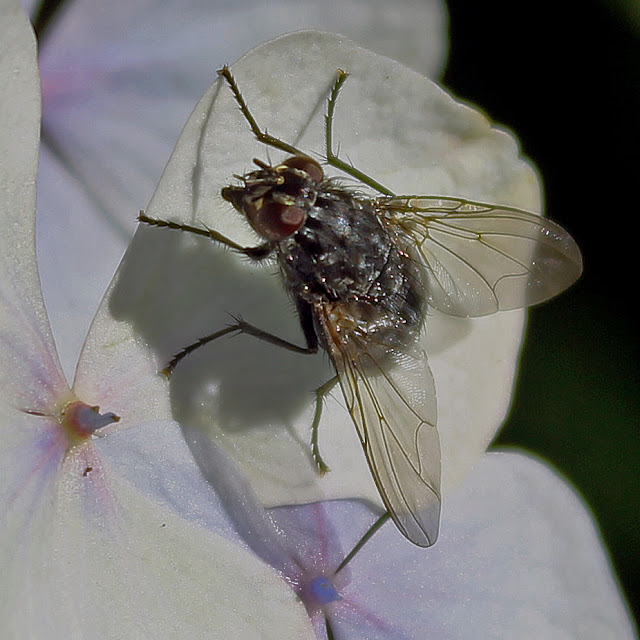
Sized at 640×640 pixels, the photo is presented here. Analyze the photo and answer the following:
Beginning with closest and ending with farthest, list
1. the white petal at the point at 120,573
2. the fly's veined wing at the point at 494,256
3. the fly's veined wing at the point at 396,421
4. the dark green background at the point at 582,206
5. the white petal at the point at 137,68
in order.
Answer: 1. the white petal at the point at 120,573
2. the fly's veined wing at the point at 396,421
3. the fly's veined wing at the point at 494,256
4. the white petal at the point at 137,68
5. the dark green background at the point at 582,206

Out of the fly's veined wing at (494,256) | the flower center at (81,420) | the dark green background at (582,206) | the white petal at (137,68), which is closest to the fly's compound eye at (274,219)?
the fly's veined wing at (494,256)

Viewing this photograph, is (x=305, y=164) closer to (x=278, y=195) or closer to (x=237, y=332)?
(x=278, y=195)

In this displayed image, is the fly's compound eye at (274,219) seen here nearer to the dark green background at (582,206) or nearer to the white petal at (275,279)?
the white petal at (275,279)

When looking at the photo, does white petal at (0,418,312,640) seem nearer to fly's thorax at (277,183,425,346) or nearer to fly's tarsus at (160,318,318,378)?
fly's tarsus at (160,318,318,378)

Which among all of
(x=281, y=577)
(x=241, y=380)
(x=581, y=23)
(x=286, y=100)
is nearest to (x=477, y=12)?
(x=581, y=23)

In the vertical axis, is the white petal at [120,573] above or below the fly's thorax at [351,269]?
below

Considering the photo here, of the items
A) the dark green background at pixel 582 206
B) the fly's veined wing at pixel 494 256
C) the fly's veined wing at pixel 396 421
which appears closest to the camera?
the fly's veined wing at pixel 396 421
